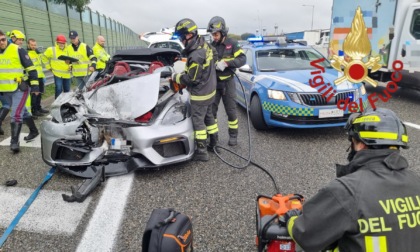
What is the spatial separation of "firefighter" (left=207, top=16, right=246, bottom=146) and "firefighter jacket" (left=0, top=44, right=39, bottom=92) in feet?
9.31

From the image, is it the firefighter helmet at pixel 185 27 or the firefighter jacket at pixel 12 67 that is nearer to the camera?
the firefighter helmet at pixel 185 27

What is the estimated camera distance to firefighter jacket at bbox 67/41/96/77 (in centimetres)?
746

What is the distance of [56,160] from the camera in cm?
361

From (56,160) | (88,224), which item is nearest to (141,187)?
(88,224)

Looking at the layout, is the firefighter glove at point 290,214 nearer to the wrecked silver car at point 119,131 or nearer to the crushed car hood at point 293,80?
the wrecked silver car at point 119,131

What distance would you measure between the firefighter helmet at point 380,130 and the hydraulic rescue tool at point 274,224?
24.1 inches

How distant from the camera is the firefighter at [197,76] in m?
3.87

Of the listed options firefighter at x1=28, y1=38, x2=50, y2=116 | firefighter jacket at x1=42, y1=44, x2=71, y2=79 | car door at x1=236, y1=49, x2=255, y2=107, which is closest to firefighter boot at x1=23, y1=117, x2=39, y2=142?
firefighter at x1=28, y1=38, x2=50, y2=116

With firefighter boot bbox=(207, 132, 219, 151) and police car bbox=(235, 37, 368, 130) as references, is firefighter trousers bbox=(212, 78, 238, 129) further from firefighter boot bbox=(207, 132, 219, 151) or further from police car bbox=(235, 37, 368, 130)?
firefighter boot bbox=(207, 132, 219, 151)

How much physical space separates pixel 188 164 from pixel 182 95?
3.28 feet

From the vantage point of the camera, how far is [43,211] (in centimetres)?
301

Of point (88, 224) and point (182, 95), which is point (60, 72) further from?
point (88, 224)

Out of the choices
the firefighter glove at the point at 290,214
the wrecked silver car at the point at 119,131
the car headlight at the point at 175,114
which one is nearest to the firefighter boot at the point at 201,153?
the wrecked silver car at the point at 119,131

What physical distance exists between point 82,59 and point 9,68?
9.79 feet
